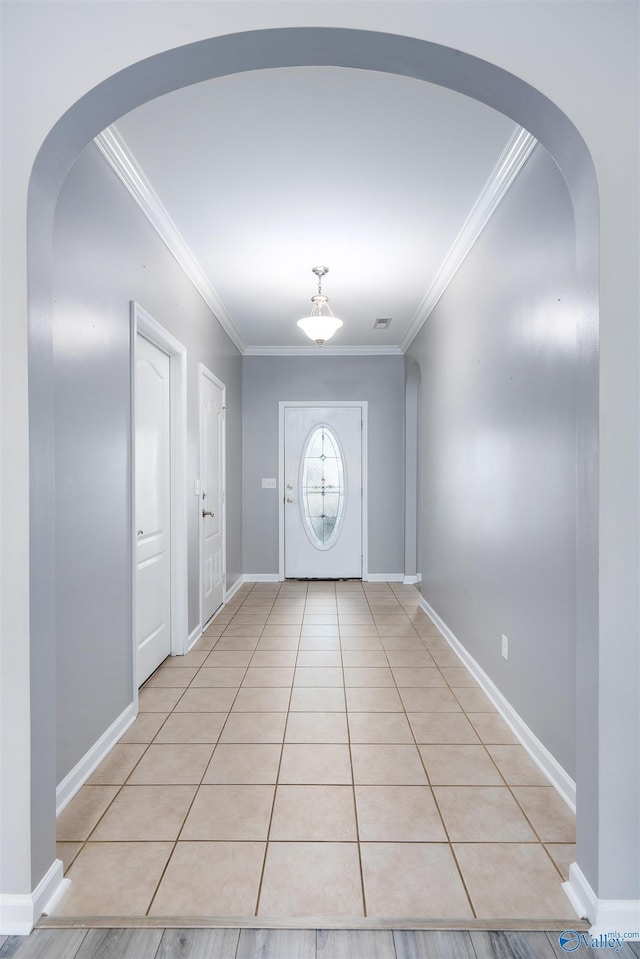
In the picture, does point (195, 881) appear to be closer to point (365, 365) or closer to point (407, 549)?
point (407, 549)

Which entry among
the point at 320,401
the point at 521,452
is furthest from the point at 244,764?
the point at 320,401

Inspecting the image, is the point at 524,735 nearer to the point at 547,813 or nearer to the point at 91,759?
the point at 547,813

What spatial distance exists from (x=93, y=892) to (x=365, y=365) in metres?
5.41

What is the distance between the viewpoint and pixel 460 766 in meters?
2.32

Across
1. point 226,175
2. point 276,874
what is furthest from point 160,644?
point 226,175

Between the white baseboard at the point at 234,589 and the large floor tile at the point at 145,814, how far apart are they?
3108 millimetres

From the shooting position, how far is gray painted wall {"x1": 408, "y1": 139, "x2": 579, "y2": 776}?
6.82 ft

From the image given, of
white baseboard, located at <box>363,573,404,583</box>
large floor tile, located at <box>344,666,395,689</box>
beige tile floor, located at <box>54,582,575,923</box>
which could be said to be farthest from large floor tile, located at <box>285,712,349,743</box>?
white baseboard, located at <box>363,573,404,583</box>

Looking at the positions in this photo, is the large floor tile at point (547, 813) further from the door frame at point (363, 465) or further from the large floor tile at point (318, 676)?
the door frame at point (363, 465)

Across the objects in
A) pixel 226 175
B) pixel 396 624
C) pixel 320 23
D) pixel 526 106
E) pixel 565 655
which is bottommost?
pixel 396 624

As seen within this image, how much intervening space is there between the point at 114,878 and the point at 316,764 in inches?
34.6

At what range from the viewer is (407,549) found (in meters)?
6.29

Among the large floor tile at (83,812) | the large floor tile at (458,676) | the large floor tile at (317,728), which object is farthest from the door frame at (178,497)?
the large floor tile at (458,676)

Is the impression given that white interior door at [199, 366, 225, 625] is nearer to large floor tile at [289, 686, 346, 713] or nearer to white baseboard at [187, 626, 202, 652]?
white baseboard at [187, 626, 202, 652]
